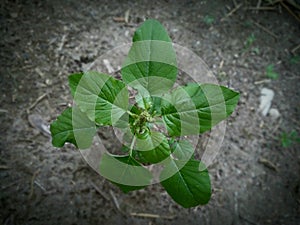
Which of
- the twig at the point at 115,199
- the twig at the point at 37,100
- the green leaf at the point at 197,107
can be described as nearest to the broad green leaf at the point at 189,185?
the green leaf at the point at 197,107

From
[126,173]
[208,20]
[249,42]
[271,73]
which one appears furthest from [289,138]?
[126,173]

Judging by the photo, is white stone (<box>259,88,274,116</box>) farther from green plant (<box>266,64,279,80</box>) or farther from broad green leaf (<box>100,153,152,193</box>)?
broad green leaf (<box>100,153,152,193</box>)

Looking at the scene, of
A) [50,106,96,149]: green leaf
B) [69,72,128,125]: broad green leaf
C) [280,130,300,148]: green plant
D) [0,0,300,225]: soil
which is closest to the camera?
[69,72,128,125]: broad green leaf

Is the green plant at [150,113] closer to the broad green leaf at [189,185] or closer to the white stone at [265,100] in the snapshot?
the broad green leaf at [189,185]

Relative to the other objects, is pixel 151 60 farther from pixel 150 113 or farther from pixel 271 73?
pixel 271 73

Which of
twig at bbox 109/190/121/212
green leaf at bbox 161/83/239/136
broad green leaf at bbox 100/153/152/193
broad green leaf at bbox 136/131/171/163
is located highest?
green leaf at bbox 161/83/239/136

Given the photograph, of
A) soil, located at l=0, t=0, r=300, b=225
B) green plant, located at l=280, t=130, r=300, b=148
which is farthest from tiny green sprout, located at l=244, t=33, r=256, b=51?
green plant, located at l=280, t=130, r=300, b=148

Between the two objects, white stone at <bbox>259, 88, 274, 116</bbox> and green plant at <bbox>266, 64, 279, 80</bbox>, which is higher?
green plant at <bbox>266, 64, 279, 80</bbox>
